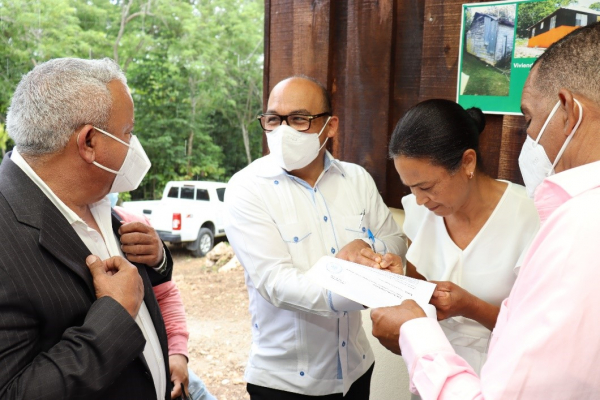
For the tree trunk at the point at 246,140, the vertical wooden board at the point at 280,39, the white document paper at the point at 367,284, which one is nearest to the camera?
the white document paper at the point at 367,284

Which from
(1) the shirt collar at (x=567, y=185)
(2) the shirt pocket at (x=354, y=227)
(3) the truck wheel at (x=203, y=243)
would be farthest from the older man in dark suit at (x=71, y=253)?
(3) the truck wheel at (x=203, y=243)

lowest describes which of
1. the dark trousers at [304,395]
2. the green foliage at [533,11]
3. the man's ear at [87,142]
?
the dark trousers at [304,395]

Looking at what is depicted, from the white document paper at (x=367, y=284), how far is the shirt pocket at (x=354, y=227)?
0.36 m

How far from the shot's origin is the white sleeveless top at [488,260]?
1746 mm

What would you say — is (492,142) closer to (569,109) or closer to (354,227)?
(354,227)

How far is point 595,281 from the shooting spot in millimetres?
852

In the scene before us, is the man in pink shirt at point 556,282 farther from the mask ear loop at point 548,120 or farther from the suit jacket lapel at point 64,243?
the suit jacket lapel at point 64,243

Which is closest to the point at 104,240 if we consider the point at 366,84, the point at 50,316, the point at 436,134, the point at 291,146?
the point at 50,316

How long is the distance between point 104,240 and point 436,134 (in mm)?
1096

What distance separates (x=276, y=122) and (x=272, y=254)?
1.84 ft

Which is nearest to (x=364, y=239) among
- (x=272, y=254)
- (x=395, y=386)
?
(x=272, y=254)

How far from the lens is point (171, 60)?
19.1 ft

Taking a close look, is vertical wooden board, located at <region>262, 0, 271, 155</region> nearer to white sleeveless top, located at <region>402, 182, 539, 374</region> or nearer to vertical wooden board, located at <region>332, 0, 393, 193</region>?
vertical wooden board, located at <region>332, 0, 393, 193</region>

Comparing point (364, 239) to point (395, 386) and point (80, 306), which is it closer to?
point (395, 386)
